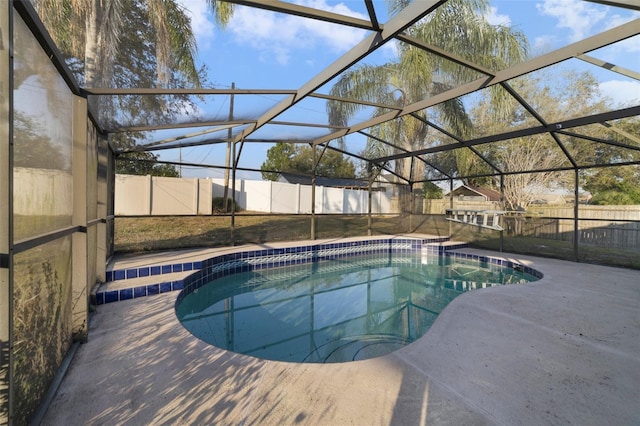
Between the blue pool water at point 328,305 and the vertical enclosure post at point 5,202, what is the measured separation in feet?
6.62

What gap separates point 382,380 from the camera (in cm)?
194

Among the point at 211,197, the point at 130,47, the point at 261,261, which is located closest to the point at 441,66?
the point at 261,261

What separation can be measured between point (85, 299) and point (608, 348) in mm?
4482

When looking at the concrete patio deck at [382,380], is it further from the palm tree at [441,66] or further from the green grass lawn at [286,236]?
the green grass lawn at [286,236]

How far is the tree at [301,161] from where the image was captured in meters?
22.0

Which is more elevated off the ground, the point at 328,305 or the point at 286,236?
the point at 286,236

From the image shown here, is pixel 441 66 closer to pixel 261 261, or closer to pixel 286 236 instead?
pixel 261 261

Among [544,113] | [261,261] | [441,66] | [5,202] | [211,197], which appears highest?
[441,66]

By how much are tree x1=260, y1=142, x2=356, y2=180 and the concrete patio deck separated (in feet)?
62.9

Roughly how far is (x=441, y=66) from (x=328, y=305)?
4418 millimetres

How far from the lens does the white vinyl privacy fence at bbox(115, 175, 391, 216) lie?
9.90m

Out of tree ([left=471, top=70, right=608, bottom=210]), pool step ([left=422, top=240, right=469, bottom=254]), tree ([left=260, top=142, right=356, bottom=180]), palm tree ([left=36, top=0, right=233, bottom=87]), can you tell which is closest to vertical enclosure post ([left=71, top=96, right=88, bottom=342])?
palm tree ([left=36, top=0, right=233, bottom=87])

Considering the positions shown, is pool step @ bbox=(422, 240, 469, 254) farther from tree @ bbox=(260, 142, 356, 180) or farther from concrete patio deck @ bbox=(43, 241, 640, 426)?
tree @ bbox=(260, 142, 356, 180)

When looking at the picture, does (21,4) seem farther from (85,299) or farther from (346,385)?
(346,385)
